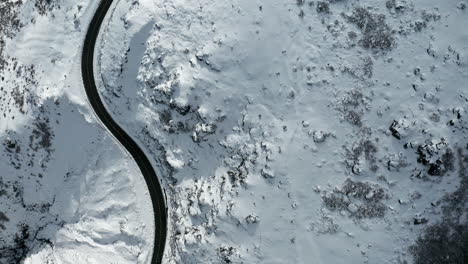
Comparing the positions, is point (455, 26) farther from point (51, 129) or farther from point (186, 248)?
point (51, 129)

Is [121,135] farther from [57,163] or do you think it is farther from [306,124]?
[306,124]

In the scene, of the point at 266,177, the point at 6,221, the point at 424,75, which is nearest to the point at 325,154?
the point at 266,177

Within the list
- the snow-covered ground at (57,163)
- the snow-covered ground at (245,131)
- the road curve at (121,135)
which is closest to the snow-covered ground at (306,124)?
the snow-covered ground at (245,131)

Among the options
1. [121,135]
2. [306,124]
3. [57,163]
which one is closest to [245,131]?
[306,124]

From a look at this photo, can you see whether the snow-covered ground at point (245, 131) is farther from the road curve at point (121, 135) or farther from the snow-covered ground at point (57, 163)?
the road curve at point (121, 135)

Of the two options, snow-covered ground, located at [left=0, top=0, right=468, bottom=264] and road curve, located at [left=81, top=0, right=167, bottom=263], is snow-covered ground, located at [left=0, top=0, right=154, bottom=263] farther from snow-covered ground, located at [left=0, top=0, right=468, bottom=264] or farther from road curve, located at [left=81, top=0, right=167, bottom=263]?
road curve, located at [left=81, top=0, right=167, bottom=263]

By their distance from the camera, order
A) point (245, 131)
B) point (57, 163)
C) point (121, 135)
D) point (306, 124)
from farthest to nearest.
Result: point (57, 163)
point (121, 135)
point (245, 131)
point (306, 124)

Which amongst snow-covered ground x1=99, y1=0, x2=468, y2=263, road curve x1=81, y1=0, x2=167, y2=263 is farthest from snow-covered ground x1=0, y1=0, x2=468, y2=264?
road curve x1=81, y1=0, x2=167, y2=263
